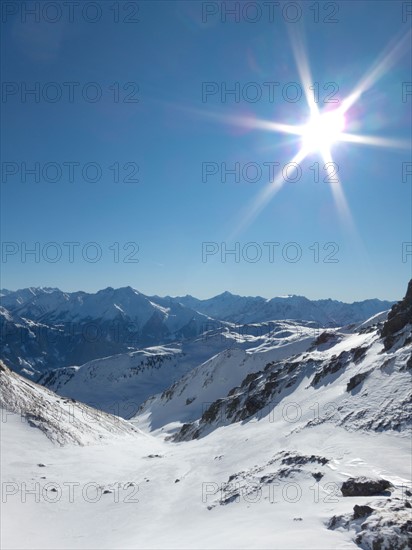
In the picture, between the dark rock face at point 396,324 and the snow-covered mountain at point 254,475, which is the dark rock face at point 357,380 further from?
the dark rock face at point 396,324

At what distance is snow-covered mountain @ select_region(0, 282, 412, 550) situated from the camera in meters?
15.4

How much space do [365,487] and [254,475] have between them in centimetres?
1031

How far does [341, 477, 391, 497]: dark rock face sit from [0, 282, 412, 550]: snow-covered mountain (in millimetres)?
48

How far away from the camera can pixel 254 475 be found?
1075 inches

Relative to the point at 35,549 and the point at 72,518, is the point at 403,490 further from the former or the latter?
the point at 72,518

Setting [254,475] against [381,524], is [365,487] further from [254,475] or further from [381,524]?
[254,475]

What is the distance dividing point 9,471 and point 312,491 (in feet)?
99.2

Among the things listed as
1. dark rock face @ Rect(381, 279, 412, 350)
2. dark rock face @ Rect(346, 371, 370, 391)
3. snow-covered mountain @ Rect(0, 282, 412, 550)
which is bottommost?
snow-covered mountain @ Rect(0, 282, 412, 550)

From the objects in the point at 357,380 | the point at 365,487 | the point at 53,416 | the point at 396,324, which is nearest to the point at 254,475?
the point at 365,487

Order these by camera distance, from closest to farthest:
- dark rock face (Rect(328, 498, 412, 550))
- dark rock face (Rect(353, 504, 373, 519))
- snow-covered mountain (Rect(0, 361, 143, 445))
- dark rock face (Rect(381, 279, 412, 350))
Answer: dark rock face (Rect(328, 498, 412, 550)), dark rock face (Rect(353, 504, 373, 519)), dark rock face (Rect(381, 279, 412, 350)), snow-covered mountain (Rect(0, 361, 143, 445))

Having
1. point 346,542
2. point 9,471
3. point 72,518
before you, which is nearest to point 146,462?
point 9,471

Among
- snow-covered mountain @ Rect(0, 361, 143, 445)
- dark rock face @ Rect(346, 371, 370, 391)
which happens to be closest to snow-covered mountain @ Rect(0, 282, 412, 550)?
dark rock face @ Rect(346, 371, 370, 391)

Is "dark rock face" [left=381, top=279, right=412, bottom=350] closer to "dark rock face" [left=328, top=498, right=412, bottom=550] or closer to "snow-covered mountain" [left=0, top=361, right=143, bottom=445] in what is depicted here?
"dark rock face" [left=328, top=498, right=412, bottom=550]

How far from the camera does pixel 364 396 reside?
128 feet
